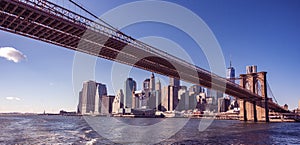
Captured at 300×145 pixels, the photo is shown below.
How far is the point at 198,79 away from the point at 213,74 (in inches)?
186

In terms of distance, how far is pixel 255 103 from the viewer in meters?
97.5

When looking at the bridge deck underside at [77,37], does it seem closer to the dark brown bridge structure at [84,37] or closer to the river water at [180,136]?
the dark brown bridge structure at [84,37]

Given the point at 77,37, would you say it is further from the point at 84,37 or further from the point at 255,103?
the point at 255,103

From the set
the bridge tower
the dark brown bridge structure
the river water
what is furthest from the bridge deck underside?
the bridge tower

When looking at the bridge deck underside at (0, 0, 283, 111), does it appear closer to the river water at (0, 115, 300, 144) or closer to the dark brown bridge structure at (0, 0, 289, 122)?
the dark brown bridge structure at (0, 0, 289, 122)

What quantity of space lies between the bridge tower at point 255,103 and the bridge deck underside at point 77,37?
4125 cm

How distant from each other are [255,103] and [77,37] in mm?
80293

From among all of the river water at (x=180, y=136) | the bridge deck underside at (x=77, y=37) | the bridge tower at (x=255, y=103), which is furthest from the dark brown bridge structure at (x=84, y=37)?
the bridge tower at (x=255, y=103)

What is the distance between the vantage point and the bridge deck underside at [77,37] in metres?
30.0

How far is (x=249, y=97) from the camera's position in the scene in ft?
315

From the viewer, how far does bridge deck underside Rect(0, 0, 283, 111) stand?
1183 inches

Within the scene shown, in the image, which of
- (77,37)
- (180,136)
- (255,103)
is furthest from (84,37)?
(255,103)

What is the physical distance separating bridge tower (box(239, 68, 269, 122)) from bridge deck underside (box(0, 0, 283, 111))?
41250 millimetres

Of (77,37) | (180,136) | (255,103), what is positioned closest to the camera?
(180,136)
